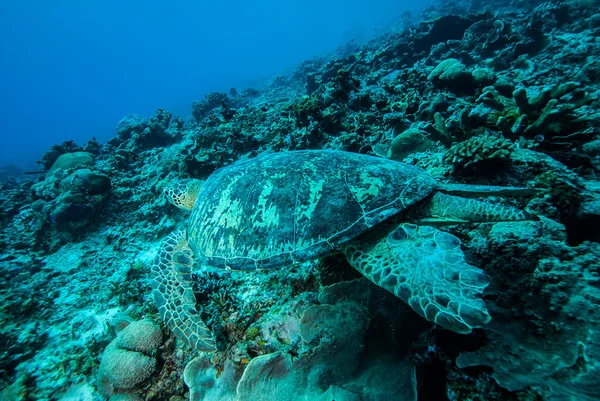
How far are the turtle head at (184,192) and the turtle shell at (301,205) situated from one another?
4.58 feet

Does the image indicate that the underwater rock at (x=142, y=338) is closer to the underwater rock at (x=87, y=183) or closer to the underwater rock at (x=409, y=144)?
the underwater rock at (x=409, y=144)

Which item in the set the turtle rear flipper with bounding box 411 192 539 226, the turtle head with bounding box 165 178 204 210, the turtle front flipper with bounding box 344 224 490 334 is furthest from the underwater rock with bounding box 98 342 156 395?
the turtle rear flipper with bounding box 411 192 539 226

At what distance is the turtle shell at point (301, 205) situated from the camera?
204 cm

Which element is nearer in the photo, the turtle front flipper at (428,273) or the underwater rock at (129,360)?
the turtle front flipper at (428,273)

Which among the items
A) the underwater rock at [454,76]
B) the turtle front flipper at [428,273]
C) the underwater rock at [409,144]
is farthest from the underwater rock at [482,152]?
the underwater rock at [454,76]

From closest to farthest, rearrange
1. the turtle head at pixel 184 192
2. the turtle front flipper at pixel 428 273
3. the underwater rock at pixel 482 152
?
the turtle front flipper at pixel 428 273 < the underwater rock at pixel 482 152 < the turtle head at pixel 184 192

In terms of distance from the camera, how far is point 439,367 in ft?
5.18

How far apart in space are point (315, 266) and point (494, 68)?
23.7 ft

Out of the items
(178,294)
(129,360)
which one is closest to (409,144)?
(178,294)

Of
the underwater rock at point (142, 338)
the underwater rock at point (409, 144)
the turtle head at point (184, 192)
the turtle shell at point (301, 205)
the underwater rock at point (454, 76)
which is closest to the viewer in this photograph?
the turtle shell at point (301, 205)

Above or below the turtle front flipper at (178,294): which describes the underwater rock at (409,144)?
above

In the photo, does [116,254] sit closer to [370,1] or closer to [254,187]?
[254,187]

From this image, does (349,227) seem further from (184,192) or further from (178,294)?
(184,192)

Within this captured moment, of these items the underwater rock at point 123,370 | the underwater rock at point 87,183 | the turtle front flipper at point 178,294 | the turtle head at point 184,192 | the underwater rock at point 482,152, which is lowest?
the underwater rock at point 123,370
